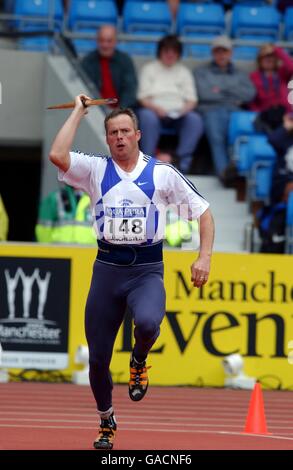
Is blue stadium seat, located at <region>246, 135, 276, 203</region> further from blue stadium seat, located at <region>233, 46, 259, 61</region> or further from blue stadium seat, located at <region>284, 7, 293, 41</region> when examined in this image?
blue stadium seat, located at <region>284, 7, 293, 41</region>

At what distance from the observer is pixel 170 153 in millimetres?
18719

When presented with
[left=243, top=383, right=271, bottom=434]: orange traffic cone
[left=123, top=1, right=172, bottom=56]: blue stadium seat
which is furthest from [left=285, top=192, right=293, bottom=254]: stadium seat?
[left=243, top=383, right=271, bottom=434]: orange traffic cone

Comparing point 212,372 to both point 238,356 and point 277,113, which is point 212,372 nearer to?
point 238,356

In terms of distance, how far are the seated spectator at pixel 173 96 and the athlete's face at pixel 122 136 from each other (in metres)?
9.18

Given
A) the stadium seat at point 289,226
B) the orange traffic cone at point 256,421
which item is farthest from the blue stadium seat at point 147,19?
the orange traffic cone at point 256,421

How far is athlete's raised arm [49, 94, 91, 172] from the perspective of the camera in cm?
903

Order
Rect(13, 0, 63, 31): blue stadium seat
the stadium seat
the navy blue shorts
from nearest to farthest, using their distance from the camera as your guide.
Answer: the navy blue shorts → the stadium seat → Rect(13, 0, 63, 31): blue stadium seat

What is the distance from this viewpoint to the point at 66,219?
16.2m

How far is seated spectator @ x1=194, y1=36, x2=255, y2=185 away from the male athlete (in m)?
9.34

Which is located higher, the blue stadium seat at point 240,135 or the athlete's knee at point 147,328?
the blue stadium seat at point 240,135

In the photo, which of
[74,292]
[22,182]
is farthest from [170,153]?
[22,182]

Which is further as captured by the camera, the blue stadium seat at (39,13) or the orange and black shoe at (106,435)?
the blue stadium seat at (39,13)

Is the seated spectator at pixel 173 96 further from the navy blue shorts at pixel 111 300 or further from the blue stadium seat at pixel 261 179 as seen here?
the navy blue shorts at pixel 111 300

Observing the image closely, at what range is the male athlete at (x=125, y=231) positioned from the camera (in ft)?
30.1
